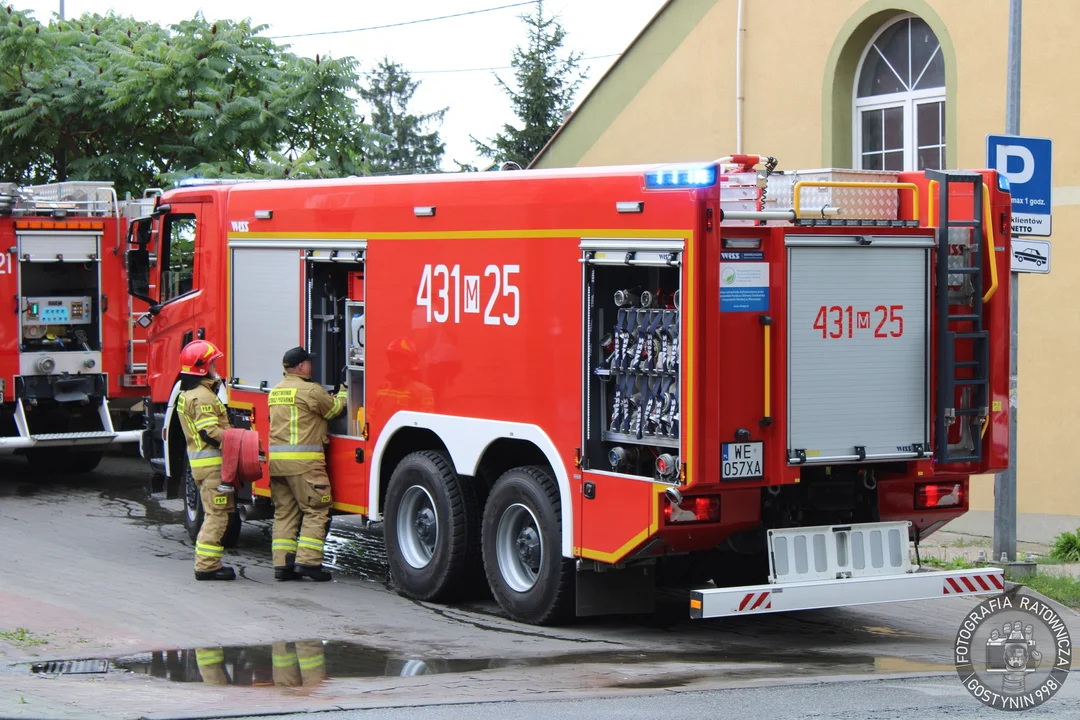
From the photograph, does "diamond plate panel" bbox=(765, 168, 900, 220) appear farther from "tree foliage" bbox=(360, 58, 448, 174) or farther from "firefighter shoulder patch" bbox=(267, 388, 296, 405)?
"tree foliage" bbox=(360, 58, 448, 174)

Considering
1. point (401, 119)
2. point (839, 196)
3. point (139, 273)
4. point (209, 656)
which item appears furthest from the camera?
point (401, 119)

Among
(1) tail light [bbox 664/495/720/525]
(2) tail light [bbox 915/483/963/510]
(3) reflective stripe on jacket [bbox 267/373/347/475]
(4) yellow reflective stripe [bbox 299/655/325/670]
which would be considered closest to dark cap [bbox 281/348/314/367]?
(3) reflective stripe on jacket [bbox 267/373/347/475]

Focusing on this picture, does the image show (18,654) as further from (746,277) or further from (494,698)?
(746,277)

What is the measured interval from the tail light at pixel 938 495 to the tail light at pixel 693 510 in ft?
5.14

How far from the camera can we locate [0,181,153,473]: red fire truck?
15594 mm

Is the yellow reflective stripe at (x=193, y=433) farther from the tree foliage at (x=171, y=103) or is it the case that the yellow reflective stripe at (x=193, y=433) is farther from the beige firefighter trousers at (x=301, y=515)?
the tree foliage at (x=171, y=103)

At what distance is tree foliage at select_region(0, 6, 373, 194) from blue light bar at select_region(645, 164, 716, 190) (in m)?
12.6

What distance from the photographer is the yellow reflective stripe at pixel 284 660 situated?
8188 mm

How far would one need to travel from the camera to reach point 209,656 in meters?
8.36

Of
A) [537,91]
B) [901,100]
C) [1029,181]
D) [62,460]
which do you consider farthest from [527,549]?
[537,91]

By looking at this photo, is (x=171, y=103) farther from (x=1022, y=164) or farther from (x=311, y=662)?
(x=311, y=662)

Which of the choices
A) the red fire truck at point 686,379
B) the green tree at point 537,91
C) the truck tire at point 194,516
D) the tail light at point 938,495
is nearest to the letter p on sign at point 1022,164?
the red fire truck at point 686,379

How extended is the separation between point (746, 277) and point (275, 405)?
4.25m

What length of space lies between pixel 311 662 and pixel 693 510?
7.59ft
